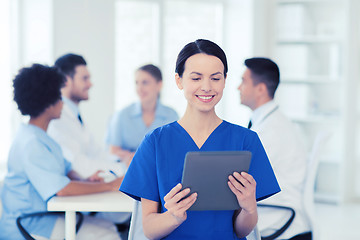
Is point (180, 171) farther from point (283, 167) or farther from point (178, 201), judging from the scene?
point (283, 167)

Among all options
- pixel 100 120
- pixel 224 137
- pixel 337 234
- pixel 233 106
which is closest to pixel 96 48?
pixel 100 120

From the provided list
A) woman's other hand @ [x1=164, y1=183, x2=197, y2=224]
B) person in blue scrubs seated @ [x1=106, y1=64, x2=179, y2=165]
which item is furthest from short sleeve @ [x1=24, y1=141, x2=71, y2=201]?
person in blue scrubs seated @ [x1=106, y1=64, x2=179, y2=165]

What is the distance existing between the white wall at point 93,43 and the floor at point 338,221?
2.12m

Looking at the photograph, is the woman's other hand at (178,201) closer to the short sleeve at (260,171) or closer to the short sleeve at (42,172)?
the short sleeve at (260,171)

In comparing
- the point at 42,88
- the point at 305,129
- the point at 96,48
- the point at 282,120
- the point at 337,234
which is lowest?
the point at 337,234

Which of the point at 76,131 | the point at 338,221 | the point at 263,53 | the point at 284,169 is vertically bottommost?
the point at 338,221

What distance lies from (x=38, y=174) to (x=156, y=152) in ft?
2.88

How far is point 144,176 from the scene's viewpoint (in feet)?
5.33

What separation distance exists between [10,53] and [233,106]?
2589mm

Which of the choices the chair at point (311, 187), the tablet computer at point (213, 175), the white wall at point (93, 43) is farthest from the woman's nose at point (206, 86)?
the white wall at point (93, 43)

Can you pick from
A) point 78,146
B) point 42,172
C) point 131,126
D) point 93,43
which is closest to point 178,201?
point 42,172

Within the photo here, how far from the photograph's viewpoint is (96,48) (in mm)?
4441

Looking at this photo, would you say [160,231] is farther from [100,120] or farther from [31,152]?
[100,120]

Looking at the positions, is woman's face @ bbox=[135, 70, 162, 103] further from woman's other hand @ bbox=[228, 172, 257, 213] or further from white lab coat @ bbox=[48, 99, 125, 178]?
woman's other hand @ bbox=[228, 172, 257, 213]
